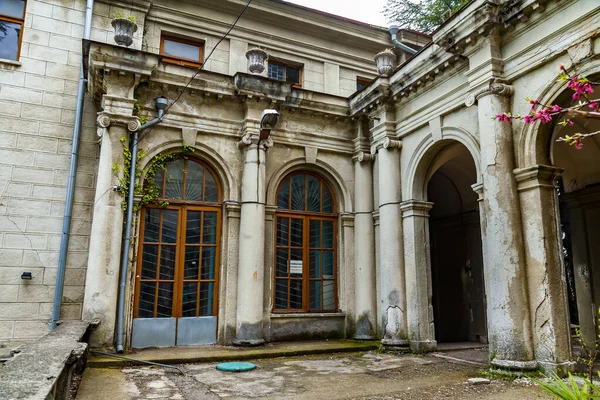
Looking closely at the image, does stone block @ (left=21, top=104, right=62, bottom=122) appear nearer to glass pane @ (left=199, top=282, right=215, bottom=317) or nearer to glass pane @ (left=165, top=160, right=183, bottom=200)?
glass pane @ (left=165, top=160, right=183, bottom=200)

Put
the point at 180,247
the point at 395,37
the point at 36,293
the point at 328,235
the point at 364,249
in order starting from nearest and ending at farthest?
the point at 36,293
the point at 180,247
the point at 364,249
the point at 328,235
the point at 395,37

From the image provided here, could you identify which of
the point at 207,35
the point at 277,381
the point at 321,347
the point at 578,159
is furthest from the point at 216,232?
the point at 578,159

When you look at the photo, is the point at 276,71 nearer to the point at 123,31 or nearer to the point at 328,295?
the point at 123,31

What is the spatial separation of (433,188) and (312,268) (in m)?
4.47

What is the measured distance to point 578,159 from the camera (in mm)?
9109

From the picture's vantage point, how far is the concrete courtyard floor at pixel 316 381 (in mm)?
5320

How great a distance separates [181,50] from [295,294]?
600 centimetres

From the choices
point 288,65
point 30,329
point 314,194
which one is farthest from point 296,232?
point 30,329

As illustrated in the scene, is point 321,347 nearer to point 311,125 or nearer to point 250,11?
point 311,125

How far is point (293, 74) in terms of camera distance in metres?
11.4

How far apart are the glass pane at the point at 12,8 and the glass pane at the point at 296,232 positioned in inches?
267

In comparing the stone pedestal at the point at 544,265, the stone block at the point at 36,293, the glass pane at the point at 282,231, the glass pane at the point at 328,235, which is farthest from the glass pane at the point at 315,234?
the stone block at the point at 36,293

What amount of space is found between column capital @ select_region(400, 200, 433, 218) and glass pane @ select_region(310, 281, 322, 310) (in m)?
2.46

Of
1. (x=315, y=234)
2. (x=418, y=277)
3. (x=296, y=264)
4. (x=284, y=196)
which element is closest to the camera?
(x=418, y=277)
